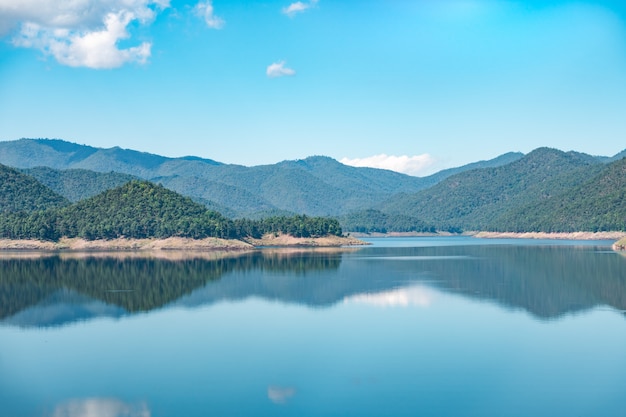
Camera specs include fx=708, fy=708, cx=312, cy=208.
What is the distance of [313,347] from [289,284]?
4530 cm

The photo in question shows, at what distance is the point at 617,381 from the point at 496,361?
7.88 metres

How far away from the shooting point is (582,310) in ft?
224

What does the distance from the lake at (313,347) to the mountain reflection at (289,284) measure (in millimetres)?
472

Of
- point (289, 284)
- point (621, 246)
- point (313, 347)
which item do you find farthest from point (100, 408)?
point (621, 246)

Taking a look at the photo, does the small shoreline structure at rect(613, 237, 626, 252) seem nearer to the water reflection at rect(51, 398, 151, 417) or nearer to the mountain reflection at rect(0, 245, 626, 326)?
the mountain reflection at rect(0, 245, 626, 326)

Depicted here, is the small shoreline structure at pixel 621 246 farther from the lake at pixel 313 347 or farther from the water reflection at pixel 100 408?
the water reflection at pixel 100 408

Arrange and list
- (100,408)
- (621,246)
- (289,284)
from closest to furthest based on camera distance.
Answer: (100,408), (289,284), (621,246)

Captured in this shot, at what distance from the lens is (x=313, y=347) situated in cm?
5069

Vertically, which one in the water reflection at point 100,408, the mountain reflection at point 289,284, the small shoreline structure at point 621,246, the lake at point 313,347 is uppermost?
the small shoreline structure at point 621,246

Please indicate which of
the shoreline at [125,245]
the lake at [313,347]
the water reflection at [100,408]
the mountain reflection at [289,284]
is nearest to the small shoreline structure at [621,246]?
the mountain reflection at [289,284]

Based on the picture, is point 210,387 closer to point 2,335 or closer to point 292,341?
point 292,341

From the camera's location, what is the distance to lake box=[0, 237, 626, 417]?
36219 mm

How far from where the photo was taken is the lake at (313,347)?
36.2m

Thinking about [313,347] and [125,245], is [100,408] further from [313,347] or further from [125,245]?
[125,245]
